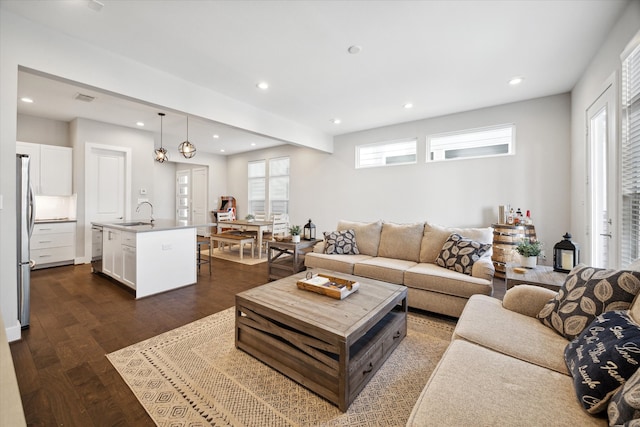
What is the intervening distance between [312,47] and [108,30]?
187cm

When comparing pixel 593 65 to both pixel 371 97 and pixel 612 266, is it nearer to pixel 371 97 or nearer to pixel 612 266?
pixel 612 266

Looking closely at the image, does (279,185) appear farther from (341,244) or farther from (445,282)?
(445,282)

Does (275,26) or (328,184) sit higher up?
(275,26)

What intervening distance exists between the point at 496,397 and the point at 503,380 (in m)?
0.14

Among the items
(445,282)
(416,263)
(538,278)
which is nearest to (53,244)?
(416,263)

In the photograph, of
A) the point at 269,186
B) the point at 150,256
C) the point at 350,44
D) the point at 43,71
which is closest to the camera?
the point at 43,71

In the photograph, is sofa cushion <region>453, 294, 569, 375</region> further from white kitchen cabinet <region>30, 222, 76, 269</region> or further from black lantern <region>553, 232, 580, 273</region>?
white kitchen cabinet <region>30, 222, 76, 269</region>

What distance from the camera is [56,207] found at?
17.4 feet

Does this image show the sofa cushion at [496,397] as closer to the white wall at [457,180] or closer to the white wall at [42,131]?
the white wall at [457,180]

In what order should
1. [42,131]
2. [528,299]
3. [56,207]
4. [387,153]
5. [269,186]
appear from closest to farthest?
[528,299] < [42,131] < [56,207] < [387,153] < [269,186]

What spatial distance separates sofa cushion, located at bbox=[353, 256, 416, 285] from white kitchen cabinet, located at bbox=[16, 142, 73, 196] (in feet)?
18.5

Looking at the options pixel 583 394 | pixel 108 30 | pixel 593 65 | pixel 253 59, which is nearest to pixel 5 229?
pixel 108 30

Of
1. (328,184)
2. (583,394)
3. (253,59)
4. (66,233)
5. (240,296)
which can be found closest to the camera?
(583,394)

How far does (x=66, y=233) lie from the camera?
4.88m
